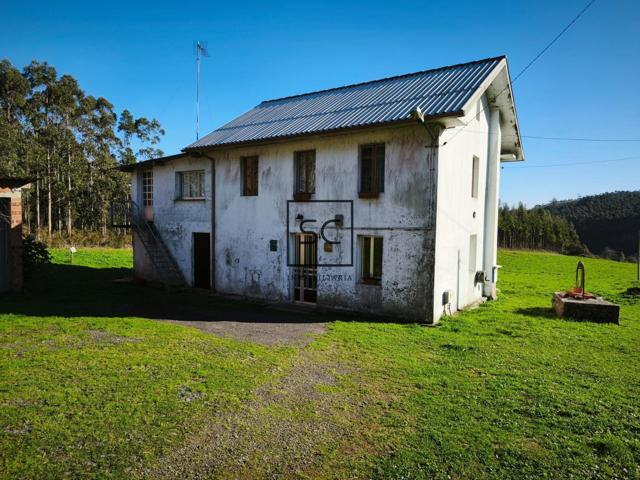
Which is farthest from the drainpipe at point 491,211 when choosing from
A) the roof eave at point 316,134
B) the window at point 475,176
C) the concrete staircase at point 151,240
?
the concrete staircase at point 151,240

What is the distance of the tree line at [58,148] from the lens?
37469 millimetres

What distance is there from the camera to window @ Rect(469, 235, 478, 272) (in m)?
14.1

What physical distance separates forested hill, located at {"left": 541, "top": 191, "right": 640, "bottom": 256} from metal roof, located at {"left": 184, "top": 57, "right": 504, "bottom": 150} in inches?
2577

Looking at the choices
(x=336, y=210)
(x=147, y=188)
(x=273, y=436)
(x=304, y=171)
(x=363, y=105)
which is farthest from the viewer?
(x=147, y=188)

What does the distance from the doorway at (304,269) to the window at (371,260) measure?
1.71 meters

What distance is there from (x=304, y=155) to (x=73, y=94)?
4018 cm

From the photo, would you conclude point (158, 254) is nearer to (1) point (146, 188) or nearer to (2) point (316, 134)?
(1) point (146, 188)

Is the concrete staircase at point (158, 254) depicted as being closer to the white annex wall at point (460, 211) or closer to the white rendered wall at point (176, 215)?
the white rendered wall at point (176, 215)

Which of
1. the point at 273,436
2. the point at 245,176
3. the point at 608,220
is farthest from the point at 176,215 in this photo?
the point at 608,220

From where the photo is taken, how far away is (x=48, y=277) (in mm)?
16609

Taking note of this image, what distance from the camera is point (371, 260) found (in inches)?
463

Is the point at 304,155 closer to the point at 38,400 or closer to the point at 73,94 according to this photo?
the point at 38,400

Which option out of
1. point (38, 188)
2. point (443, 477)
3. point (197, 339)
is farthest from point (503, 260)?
point (38, 188)

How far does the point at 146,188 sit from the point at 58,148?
28883mm
